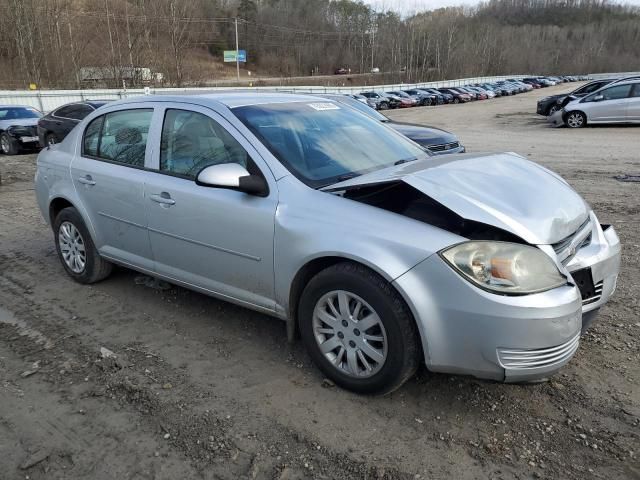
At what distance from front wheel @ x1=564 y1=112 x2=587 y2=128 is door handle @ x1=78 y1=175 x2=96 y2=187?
59.8ft

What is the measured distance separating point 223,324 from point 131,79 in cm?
4778

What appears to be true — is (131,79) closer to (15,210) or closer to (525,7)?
(15,210)

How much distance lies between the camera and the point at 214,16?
319 ft

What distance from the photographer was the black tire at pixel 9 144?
1508cm

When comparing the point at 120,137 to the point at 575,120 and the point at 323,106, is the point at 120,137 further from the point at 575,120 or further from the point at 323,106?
the point at 575,120

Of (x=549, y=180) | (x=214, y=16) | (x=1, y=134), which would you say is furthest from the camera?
(x=214, y=16)

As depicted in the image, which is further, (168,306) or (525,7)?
(525,7)

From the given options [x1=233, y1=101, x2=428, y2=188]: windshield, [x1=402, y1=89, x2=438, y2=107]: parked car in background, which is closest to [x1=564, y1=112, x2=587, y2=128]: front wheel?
[x1=233, y1=101, x2=428, y2=188]: windshield

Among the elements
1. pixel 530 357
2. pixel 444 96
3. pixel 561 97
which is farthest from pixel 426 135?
pixel 444 96

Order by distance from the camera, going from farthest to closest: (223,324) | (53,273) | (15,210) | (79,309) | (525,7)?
1. (525,7)
2. (15,210)
3. (53,273)
4. (79,309)
5. (223,324)

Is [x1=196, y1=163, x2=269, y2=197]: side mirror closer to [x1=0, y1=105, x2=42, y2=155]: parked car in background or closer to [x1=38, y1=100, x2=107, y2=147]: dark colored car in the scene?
[x1=38, y1=100, x2=107, y2=147]: dark colored car

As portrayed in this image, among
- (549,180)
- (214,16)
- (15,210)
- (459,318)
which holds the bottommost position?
(15,210)

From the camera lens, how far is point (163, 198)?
373cm

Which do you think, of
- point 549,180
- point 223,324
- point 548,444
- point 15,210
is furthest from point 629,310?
point 15,210
